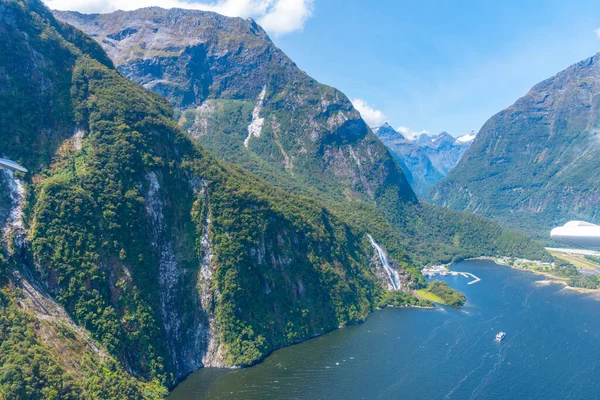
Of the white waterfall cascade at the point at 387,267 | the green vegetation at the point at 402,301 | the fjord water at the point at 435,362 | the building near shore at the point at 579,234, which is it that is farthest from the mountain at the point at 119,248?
the building near shore at the point at 579,234

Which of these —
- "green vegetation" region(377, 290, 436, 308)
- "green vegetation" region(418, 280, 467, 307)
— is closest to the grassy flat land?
"green vegetation" region(418, 280, 467, 307)

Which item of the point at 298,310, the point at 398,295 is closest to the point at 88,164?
the point at 298,310

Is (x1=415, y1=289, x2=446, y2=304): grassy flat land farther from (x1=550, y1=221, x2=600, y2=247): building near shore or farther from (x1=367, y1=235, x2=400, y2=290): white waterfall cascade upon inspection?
(x1=550, y1=221, x2=600, y2=247): building near shore

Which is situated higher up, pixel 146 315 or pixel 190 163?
pixel 190 163

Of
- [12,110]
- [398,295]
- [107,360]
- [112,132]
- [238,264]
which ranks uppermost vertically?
[12,110]

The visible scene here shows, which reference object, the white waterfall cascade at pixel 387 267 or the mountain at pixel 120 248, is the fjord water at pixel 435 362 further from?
the white waterfall cascade at pixel 387 267

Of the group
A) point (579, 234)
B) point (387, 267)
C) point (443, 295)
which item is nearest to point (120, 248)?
point (579, 234)

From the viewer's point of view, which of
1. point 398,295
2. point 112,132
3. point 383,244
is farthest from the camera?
point 383,244

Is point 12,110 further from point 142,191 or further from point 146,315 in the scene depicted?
point 146,315
